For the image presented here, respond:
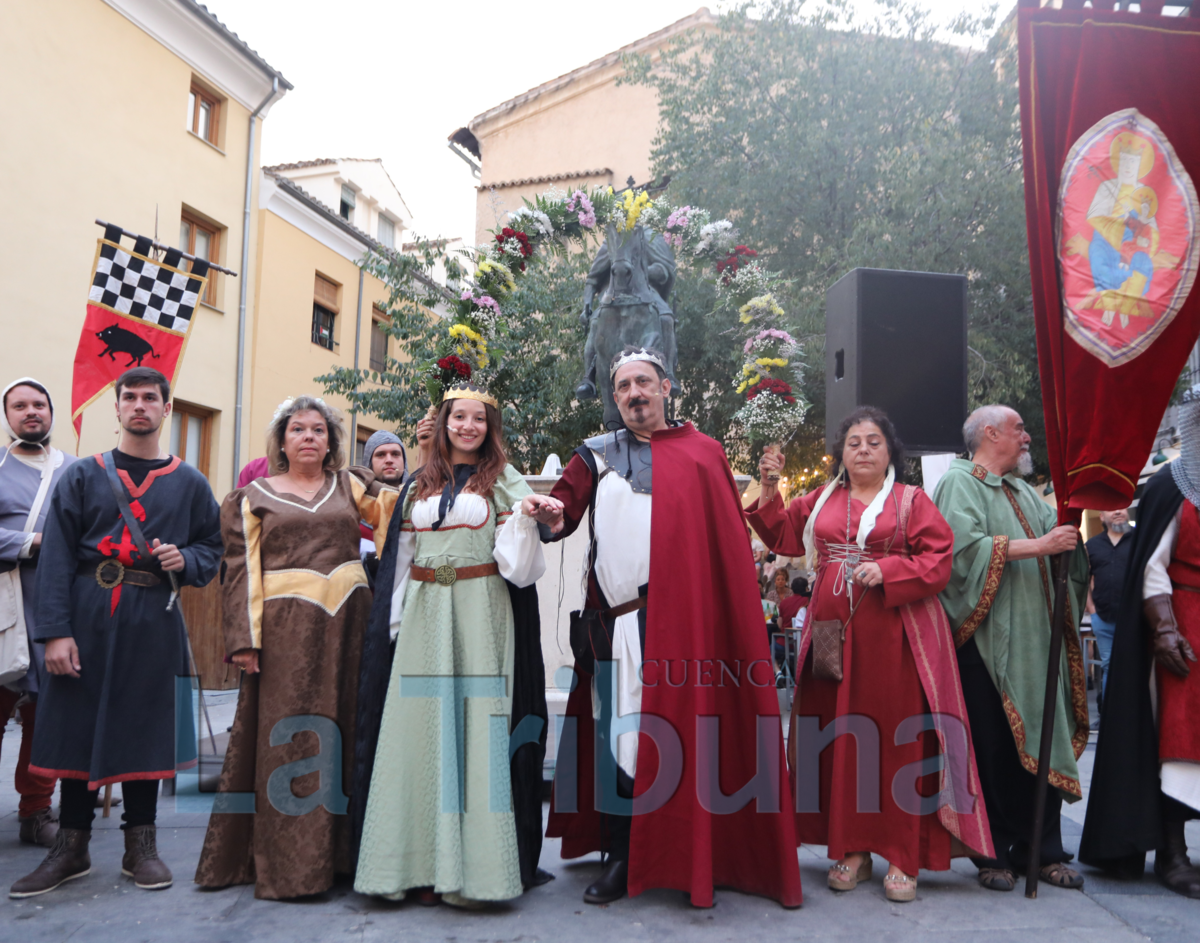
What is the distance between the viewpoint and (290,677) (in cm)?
343

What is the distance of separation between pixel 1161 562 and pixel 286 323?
16327 millimetres

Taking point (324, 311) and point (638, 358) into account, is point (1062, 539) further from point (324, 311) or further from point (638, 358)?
point (324, 311)

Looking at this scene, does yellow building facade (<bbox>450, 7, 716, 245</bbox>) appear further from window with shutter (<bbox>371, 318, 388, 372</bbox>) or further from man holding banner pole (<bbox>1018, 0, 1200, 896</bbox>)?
man holding banner pole (<bbox>1018, 0, 1200, 896</bbox>)

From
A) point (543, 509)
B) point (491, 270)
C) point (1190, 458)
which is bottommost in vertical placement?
point (543, 509)

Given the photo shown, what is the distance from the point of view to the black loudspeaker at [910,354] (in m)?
4.91

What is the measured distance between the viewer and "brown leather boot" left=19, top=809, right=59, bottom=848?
401 cm

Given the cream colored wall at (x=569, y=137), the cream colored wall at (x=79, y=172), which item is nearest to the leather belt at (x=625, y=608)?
the cream colored wall at (x=79, y=172)

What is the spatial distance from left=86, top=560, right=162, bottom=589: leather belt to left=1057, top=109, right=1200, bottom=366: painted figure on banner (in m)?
3.53

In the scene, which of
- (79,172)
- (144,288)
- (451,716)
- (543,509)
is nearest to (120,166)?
(79,172)

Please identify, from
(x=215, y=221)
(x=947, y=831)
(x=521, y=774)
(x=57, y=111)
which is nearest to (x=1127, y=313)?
(x=947, y=831)

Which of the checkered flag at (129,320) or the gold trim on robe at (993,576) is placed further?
the checkered flag at (129,320)

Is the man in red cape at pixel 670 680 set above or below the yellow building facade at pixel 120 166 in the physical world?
below

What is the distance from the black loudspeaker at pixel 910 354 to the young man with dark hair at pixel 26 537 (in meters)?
3.70

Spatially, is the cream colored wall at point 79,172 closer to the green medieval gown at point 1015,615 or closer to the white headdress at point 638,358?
the white headdress at point 638,358
